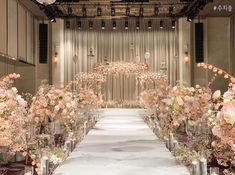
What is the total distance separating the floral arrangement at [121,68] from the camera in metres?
21.1

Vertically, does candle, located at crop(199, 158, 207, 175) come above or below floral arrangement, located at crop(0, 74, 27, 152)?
below

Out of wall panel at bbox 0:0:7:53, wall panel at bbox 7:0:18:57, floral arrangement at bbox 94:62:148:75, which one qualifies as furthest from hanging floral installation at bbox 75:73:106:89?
wall panel at bbox 0:0:7:53

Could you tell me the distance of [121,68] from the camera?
21406mm

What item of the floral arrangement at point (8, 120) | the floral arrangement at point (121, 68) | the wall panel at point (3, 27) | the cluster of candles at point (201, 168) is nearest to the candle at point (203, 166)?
the cluster of candles at point (201, 168)

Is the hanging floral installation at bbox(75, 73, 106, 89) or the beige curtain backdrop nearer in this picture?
the hanging floral installation at bbox(75, 73, 106, 89)

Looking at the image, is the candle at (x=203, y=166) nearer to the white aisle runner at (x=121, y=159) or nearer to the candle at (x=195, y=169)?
the candle at (x=195, y=169)

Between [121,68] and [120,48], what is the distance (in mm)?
2326

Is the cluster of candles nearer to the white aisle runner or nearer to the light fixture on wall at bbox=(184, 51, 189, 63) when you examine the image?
the white aisle runner

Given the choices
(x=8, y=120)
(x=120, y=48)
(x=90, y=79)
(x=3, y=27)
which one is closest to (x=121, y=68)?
(x=90, y=79)

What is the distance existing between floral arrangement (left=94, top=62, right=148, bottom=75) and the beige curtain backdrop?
1527mm

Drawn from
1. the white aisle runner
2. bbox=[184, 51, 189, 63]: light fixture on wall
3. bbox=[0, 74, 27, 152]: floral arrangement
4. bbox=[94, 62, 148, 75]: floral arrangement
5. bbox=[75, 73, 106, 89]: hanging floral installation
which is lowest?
the white aisle runner

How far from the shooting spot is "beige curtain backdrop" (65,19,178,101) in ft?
75.3

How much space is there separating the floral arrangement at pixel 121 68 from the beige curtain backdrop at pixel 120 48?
153 cm

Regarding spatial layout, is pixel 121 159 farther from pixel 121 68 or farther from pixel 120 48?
pixel 120 48
